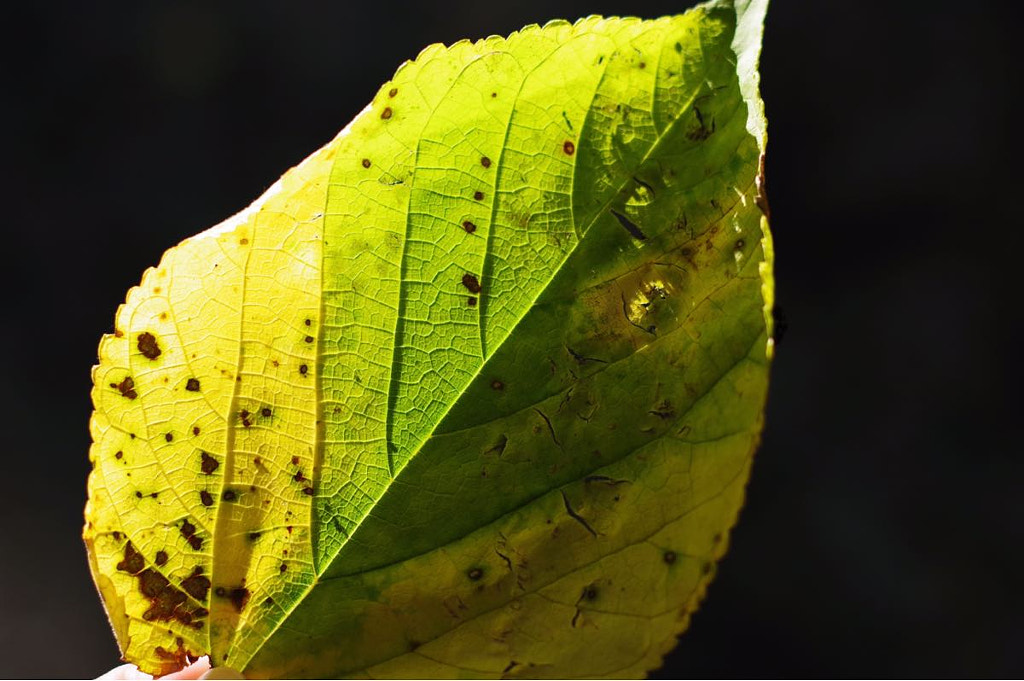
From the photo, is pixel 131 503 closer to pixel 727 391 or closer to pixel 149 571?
pixel 149 571

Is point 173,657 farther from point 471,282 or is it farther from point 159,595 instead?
point 471,282

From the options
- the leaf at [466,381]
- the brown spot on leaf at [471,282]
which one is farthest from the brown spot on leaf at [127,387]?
the brown spot on leaf at [471,282]

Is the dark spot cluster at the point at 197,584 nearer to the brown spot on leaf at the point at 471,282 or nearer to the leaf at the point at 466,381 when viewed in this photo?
the leaf at the point at 466,381

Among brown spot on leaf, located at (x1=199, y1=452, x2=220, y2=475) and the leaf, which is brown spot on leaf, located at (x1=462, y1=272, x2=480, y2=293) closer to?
the leaf

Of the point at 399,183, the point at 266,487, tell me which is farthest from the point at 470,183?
the point at 266,487

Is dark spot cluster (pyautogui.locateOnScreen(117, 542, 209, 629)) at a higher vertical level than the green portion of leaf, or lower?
lower

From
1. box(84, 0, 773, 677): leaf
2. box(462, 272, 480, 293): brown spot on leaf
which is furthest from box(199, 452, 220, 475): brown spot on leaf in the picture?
box(462, 272, 480, 293): brown spot on leaf
